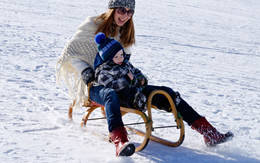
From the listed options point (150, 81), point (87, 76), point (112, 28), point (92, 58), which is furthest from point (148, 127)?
point (150, 81)

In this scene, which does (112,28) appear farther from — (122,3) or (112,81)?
(112,81)

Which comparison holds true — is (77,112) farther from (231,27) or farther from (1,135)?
(231,27)

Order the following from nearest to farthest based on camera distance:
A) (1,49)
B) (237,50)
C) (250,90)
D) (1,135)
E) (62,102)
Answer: (1,135)
(62,102)
(250,90)
(1,49)
(237,50)

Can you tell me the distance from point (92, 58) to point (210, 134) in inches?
50.3

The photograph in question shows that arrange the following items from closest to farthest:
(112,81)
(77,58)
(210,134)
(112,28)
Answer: (112,81) → (210,134) → (77,58) → (112,28)

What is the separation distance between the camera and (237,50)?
34.6 feet

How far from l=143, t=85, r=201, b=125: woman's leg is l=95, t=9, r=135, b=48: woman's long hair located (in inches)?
26.2

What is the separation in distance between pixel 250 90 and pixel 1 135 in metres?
4.24

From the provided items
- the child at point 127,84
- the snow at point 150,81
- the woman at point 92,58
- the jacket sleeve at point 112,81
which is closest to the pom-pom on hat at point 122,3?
the woman at point 92,58

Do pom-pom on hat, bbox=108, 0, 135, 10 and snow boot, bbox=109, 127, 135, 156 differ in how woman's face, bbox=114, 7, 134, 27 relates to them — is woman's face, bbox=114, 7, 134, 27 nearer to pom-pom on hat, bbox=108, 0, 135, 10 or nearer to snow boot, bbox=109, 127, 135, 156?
pom-pom on hat, bbox=108, 0, 135, 10

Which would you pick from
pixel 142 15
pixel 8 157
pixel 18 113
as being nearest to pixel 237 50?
pixel 142 15

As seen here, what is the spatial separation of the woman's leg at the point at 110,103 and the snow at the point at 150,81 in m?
0.26

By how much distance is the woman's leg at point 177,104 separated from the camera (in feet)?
10.1

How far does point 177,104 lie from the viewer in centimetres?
310
